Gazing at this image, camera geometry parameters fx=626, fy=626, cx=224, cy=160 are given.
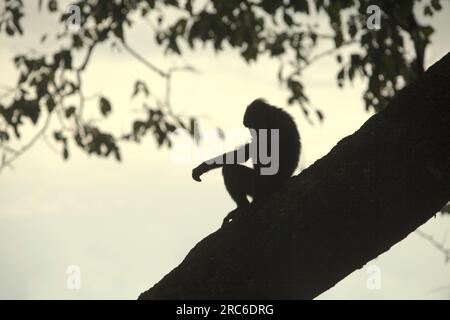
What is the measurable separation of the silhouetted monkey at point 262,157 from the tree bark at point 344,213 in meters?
1.51

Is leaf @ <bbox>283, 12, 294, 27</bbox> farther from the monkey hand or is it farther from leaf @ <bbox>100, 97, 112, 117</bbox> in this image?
leaf @ <bbox>100, 97, 112, 117</bbox>

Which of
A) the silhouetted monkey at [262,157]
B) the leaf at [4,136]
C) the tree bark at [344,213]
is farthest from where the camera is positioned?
the leaf at [4,136]

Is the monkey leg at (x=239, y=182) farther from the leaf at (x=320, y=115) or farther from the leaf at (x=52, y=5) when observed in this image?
the leaf at (x=52, y=5)

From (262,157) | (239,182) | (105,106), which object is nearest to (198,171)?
(239,182)

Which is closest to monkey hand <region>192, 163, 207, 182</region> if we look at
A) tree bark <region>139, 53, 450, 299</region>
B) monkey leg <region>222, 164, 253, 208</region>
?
monkey leg <region>222, 164, 253, 208</region>

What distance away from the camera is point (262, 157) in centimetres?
548

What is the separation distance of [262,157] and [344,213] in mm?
2578

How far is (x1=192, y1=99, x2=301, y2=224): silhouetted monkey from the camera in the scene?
16.6 ft

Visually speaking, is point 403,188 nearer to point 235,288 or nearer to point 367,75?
point 235,288

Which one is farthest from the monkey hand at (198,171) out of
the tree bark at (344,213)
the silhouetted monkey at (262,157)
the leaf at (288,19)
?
the tree bark at (344,213)

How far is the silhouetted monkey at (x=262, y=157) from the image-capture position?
5070 millimetres

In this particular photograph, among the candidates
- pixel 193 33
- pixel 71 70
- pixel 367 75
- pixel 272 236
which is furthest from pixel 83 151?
pixel 272 236

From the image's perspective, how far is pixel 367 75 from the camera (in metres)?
6.17

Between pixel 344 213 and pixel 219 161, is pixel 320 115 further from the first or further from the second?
pixel 344 213
